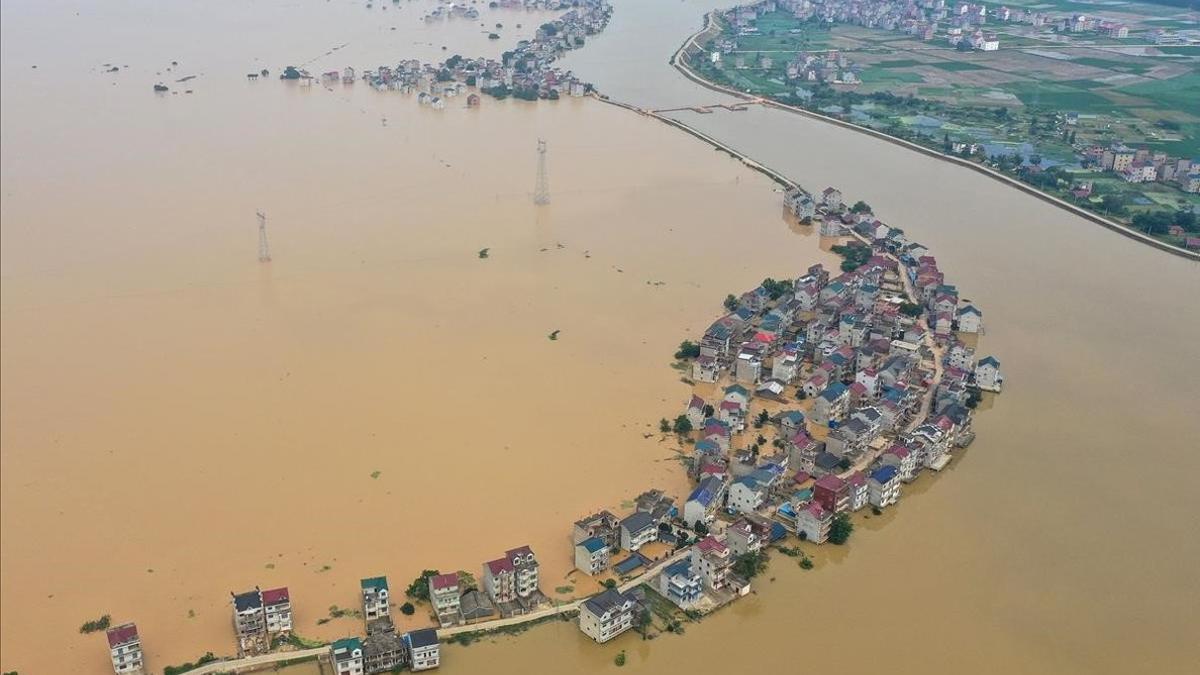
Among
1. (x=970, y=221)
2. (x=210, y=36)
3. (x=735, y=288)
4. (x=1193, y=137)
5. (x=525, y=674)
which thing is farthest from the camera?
(x=210, y=36)

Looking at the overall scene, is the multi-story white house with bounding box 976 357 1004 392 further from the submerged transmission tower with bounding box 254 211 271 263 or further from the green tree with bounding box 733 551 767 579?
the submerged transmission tower with bounding box 254 211 271 263

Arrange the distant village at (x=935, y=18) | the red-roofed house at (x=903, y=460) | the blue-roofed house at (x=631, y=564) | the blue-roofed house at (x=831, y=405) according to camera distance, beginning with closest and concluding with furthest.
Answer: the blue-roofed house at (x=631, y=564) < the red-roofed house at (x=903, y=460) < the blue-roofed house at (x=831, y=405) < the distant village at (x=935, y=18)

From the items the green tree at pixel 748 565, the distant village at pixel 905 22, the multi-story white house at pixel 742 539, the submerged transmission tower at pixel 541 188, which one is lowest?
the green tree at pixel 748 565

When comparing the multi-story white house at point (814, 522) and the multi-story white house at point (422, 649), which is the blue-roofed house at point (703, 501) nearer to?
the multi-story white house at point (814, 522)

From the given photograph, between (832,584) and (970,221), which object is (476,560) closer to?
(832,584)

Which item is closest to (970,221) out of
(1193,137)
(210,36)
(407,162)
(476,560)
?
(1193,137)

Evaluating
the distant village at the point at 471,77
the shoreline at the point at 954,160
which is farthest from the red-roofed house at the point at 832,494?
the distant village at the point at 471,77

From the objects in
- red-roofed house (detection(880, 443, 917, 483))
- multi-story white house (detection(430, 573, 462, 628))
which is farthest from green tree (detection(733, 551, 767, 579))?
multi-story white house (detection(430, 573, 462, 628))
